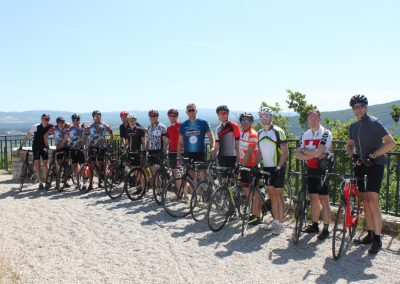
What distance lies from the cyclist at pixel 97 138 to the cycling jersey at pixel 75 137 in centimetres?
13

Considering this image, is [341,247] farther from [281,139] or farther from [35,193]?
[35,193]

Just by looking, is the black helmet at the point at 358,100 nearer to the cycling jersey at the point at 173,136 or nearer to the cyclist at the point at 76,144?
the cycling jersey at the point at 173,136

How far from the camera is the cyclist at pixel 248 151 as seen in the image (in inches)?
307

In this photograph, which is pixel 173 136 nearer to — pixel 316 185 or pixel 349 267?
pixel 316 185

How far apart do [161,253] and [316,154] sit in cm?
263

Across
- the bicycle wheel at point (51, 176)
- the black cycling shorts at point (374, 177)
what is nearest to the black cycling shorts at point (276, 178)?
the black cycling shorts at point (374, 177)

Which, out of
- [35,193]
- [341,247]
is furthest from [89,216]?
[341,247]

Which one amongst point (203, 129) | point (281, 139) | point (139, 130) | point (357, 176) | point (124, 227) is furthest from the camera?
point (139, 130)

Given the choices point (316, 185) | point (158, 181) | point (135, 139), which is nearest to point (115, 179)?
point (135, 139)

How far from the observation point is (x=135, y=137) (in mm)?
10922

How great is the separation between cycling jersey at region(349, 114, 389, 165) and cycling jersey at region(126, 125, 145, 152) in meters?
5.76

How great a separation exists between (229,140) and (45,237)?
364cm

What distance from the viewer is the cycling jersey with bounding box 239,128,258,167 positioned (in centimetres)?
786

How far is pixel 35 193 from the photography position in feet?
38.1
